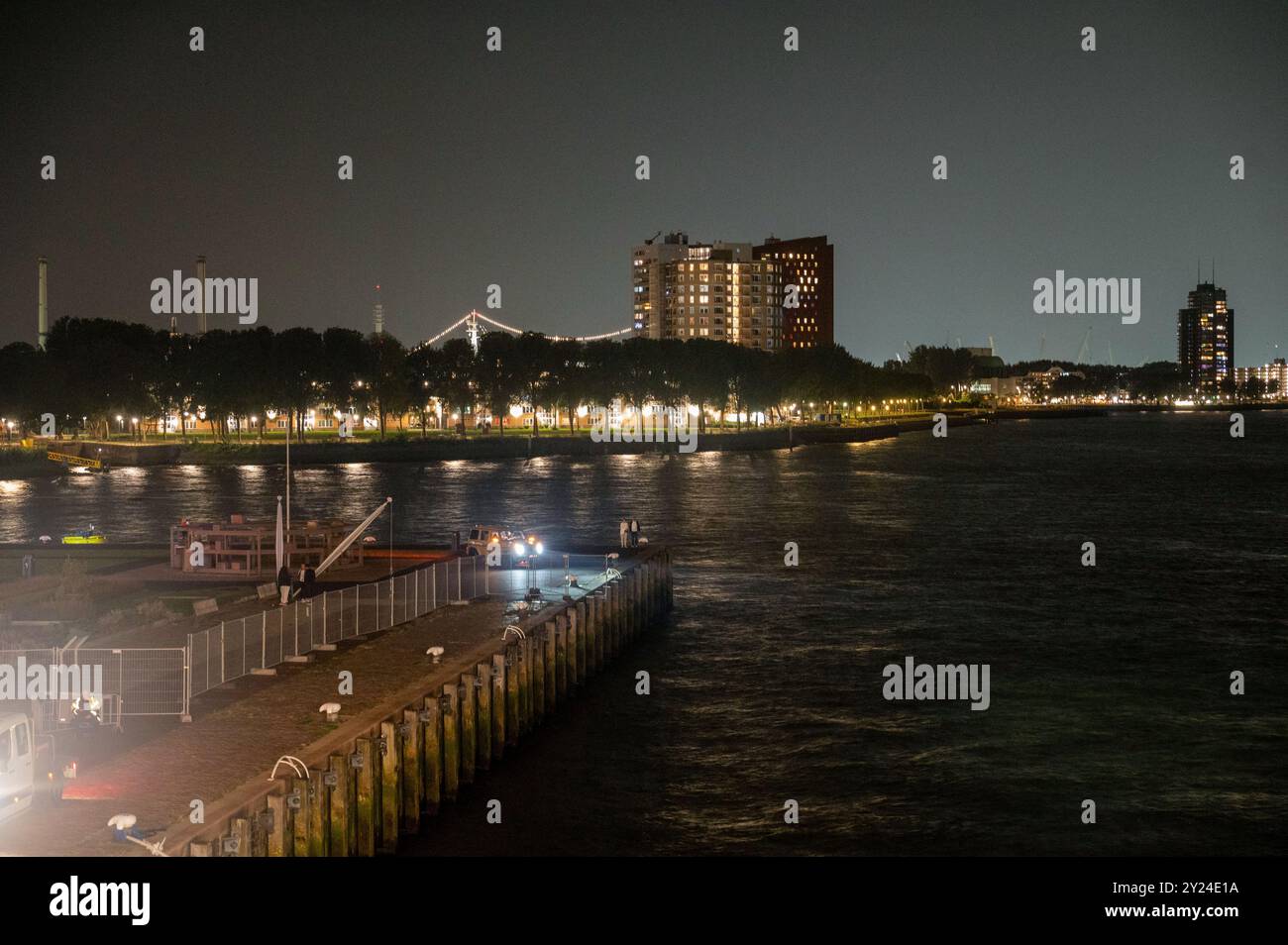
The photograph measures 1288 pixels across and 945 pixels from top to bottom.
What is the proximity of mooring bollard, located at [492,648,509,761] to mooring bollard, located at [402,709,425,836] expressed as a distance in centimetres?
490

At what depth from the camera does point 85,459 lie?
15112cm

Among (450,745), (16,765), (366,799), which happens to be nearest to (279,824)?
(366,799)

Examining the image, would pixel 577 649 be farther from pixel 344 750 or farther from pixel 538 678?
pixel 344 750

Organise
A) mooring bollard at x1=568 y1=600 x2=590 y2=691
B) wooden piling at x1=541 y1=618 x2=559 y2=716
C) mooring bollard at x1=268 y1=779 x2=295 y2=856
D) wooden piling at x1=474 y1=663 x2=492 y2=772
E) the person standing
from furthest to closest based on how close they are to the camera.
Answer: the person standing
mooring bollard at x1=568 y1=600 x2=590 y2=691
wooden piling at x1=541 y1=618 x2=559 y2=716
wooden piling at x1=474 y1=663 x2=492 y2=772
mooring bollard at x1=268 y1=779 x2=295 y2=856

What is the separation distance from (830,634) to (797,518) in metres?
43.1

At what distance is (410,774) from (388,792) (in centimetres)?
96

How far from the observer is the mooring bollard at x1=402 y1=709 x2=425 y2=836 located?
22.4 m

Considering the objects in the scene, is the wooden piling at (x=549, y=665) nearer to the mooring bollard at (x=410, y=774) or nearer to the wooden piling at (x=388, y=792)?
the mooring bollard at (x=410, y=774)

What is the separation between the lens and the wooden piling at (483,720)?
26.6m

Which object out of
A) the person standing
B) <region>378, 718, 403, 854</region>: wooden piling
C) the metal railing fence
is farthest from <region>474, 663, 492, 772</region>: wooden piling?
the person standing

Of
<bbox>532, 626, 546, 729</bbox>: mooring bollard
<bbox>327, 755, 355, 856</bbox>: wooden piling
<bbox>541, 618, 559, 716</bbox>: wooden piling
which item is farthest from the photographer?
<bbox>541, 618, 559, 716</bbox>: wooden piling

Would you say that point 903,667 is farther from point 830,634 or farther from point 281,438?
point 281,438

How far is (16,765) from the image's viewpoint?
17484 millimetres

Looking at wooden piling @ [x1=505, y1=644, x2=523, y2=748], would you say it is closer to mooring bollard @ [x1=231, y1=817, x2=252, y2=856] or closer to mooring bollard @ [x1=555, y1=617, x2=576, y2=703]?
mooring bollard @ [x1=555, y1=617, x2=576, y2=703]
